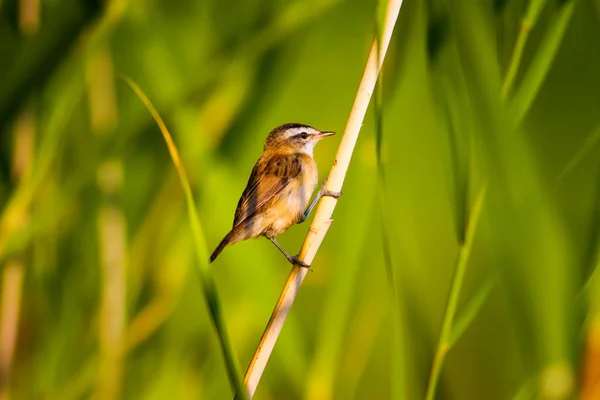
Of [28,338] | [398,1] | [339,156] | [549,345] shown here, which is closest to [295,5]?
[398,1]

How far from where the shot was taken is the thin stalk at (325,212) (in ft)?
3.33

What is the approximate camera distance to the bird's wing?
60.7 inches

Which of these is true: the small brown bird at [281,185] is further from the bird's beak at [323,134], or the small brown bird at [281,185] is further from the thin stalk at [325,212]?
the thin stalk at [325,212]

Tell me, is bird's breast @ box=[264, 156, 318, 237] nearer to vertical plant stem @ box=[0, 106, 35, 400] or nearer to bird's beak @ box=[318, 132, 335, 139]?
bird's beak @ box=[318, 132, 335, 139]

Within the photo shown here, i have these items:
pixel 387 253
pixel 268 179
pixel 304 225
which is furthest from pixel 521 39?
pixel 268 179

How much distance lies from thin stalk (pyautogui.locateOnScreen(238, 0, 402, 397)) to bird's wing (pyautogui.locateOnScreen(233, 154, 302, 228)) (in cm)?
43

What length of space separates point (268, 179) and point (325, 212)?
1.79ft

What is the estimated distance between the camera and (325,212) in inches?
43.8

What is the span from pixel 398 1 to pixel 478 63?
0.31 metres

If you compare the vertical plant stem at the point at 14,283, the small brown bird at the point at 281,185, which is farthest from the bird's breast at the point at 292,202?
the vertical plant stem at the point at 14,283

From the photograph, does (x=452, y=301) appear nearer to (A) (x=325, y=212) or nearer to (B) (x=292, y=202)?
(A) (x=325, y=212)

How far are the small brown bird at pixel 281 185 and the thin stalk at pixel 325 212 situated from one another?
29 cm

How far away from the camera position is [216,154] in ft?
3.96

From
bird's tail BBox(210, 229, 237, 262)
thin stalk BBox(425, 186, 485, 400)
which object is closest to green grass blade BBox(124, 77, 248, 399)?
thin stalk BBox(425, 186, 485, 400)
